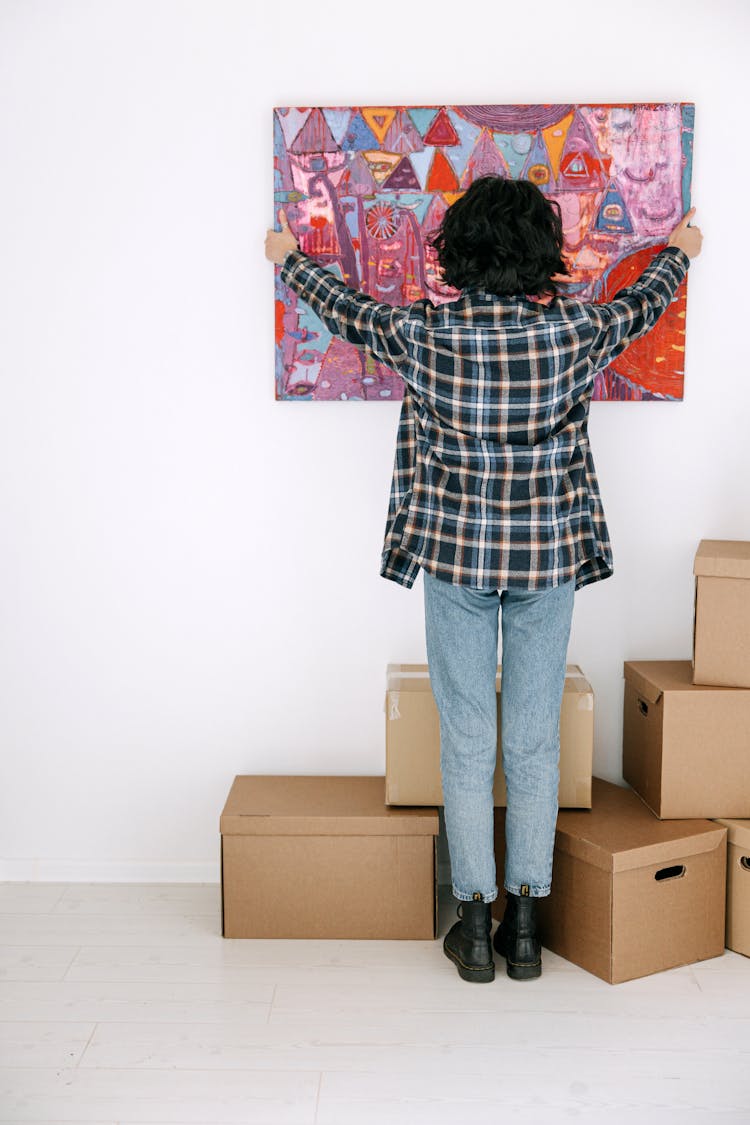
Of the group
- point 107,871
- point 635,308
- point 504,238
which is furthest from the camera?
point 107,871

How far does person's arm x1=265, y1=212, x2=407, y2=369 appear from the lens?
6.37ft

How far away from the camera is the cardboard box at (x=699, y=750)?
6.97ft

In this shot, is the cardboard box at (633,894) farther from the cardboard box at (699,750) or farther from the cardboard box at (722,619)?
the cardboard box at (722,619)

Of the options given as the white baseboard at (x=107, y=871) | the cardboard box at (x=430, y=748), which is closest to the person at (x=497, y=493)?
the cardboard box at (x=430, y=748)

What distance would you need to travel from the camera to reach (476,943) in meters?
2.04

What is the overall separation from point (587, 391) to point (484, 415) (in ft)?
0.91

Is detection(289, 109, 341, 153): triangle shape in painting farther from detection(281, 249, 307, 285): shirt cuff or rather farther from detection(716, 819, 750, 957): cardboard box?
detection(716, 819, 750, 957): cardboard box

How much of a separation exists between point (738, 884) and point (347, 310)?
143cm

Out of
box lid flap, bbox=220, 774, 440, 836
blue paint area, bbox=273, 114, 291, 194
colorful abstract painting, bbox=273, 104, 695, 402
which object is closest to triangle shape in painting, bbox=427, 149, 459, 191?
colorful abstract painting, bbox=273, 104, 695, 402

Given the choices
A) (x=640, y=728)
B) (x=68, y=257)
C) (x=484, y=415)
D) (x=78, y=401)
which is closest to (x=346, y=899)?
(x=640, y=728)

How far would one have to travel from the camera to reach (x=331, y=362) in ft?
7.65

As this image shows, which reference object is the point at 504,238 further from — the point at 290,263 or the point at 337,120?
the point at 337,120

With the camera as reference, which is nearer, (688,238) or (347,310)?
(347,310)

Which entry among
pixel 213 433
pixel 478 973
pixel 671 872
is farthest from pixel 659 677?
pixel 213 433
